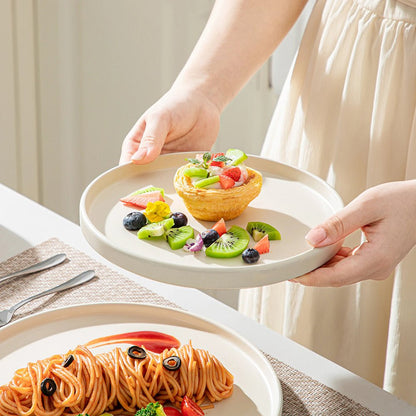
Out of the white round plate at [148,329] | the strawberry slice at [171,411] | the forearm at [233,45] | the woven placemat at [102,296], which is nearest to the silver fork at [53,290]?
the woven placemat at [102,296]

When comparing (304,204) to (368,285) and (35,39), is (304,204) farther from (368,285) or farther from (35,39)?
(35,39)

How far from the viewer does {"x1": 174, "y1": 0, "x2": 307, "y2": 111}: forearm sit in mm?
1439

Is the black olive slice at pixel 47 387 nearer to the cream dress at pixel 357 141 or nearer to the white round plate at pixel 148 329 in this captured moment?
the white round plate at pixel 148 329

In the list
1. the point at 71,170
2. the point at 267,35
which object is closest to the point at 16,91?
the point at 71,170

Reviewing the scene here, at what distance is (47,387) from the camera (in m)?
0.87

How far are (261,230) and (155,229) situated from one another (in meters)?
0.17

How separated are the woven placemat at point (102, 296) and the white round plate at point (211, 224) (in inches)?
5.9

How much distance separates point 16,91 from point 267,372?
2215mm

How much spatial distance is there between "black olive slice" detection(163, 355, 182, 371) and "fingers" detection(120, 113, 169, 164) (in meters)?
0.42

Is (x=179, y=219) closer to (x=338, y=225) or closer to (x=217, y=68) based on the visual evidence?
(x=338, y=225)

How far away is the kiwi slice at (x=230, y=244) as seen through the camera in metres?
1.02

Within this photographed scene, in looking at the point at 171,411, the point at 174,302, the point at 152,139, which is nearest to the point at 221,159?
the point at 152,139

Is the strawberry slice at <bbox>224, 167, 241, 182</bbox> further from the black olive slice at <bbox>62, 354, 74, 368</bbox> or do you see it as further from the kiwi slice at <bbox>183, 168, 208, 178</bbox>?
the black olive slice at <bbox>62, 354, 74, 368</bbox>

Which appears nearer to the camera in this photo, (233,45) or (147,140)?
(147,140)
